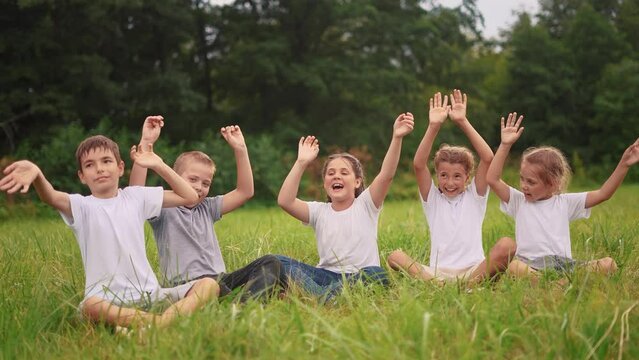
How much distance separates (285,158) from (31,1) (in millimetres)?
7550

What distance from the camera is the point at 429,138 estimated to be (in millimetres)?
4000

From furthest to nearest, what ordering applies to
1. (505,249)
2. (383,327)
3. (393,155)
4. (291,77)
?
(291,77), (393,155), (505,249), (383,327)

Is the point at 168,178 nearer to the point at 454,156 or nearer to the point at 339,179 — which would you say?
the point at 339,179

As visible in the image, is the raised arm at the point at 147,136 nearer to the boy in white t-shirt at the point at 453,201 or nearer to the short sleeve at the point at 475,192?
the boy in white t-shirt at the point at 453,201

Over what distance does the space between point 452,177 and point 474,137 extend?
0.38 meters

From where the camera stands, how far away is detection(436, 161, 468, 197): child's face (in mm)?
4309

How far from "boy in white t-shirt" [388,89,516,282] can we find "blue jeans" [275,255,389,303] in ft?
0.99

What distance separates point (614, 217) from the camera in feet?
24.4

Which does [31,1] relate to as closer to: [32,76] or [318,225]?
[32,76]

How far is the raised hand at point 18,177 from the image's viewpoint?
2.90m

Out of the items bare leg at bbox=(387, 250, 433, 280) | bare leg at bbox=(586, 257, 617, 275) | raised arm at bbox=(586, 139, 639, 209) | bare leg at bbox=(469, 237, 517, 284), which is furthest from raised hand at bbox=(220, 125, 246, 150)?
raised arm at bbox=(586, 139, 639, 209)

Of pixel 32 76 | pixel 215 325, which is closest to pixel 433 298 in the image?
pixel 215 325

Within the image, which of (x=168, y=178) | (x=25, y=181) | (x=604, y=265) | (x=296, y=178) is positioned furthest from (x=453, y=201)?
(x=25, y=181)

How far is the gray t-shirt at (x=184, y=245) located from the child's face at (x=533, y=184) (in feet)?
7.11
